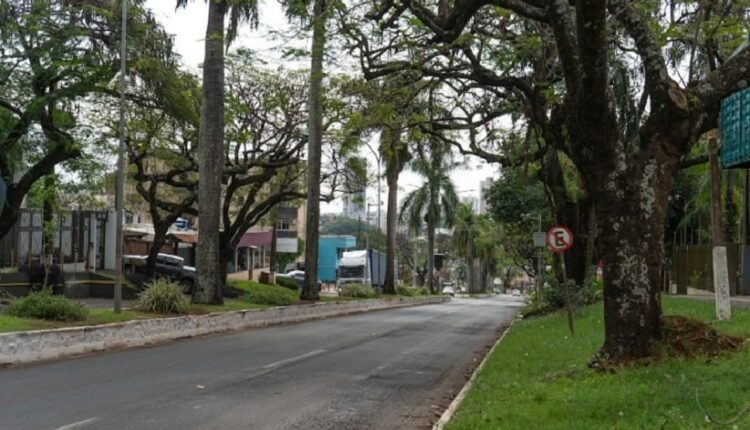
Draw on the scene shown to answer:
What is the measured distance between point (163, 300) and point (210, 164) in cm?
491

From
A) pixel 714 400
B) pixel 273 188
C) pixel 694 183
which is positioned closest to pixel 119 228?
pixel 714 400

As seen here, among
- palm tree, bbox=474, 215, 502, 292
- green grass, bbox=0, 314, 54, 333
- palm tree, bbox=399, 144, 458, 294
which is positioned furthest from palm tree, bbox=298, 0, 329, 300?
palm tree, bbox=474, 215, 502, 292

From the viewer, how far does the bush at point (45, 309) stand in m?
15.7

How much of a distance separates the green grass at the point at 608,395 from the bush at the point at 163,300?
10.4 metres

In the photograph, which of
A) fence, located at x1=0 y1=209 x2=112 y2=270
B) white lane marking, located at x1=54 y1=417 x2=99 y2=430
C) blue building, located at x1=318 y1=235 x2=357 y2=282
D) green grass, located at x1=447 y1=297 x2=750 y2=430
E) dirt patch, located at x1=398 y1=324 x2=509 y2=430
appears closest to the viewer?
green grass, located at x1=447 y1=297 x2=750 y2=430

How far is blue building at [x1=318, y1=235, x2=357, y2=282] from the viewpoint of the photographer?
80.8m

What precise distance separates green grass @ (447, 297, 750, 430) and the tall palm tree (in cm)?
1250

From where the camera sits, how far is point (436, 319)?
1153 inches

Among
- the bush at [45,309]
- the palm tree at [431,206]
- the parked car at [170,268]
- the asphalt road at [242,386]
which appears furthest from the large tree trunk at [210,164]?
the palm tree at [431,206]

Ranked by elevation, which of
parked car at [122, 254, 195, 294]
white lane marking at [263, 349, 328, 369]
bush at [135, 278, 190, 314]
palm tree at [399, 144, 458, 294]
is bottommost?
white lane marking at [263, 349, 328, 369]

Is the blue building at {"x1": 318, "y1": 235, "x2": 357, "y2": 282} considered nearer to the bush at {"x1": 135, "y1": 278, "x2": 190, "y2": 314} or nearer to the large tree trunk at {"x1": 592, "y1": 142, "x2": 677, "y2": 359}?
the bush at {"x1": 135, "y1": 278, "x2": 190, "y2": 314}

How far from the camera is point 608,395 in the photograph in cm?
794

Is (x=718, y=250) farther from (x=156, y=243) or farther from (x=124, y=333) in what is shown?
(x=156, y=243)

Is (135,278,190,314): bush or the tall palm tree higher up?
the tall palm tree
